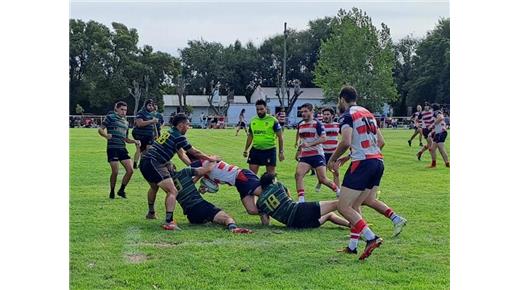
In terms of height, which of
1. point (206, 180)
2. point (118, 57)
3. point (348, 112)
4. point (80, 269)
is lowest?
point (80, 269)

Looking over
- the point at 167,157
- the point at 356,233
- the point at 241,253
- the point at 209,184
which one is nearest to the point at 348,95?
the point at 356,233

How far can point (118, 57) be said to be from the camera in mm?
29766

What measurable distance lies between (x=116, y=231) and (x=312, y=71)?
145 ft

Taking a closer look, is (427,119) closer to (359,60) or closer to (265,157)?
Result: (265,157)

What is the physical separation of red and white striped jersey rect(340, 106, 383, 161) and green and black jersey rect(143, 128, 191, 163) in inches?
102

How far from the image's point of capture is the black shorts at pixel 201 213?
9336 mm

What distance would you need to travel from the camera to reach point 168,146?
931 centimetres

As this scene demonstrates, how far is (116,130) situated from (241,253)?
5.24 metres

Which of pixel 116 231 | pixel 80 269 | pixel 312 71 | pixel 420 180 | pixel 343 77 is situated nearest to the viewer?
pixel 80 269

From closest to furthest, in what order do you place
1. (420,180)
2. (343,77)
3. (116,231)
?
(116,231)
(420,180)
(343,77)

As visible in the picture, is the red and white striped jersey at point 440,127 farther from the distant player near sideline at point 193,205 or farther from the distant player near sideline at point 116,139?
the distant player near sideline at point 193,205

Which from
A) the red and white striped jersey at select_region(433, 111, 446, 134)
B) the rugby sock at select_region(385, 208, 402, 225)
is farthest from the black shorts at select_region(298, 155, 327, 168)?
the red and white striped jersey at select_region(433, 111, 446, 134)
